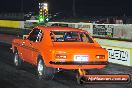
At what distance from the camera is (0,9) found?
4363 inches

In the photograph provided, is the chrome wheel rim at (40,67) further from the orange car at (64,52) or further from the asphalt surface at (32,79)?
the asphalt surface at (32,79)

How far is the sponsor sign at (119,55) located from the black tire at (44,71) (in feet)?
18.4

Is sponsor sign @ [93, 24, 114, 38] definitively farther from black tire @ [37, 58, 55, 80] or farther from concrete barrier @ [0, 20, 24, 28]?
black tire @ [37, 58, 55, 80]

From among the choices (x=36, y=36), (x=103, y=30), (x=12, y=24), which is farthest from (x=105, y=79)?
(x=12, y=24)

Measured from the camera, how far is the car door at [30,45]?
11355 millimetres

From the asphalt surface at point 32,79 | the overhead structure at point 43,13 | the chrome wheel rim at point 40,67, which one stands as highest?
the overhead structure at point 43,13

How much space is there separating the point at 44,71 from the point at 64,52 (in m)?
0.95

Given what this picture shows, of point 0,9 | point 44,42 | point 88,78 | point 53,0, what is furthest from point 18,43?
point 0,9

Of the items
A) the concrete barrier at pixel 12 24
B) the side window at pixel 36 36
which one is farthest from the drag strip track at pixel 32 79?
the concrete barrier at pixel 12 24

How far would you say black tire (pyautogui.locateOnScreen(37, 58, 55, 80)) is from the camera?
10.4 m

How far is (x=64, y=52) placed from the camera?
393 inches

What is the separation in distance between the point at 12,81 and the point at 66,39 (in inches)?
82.7

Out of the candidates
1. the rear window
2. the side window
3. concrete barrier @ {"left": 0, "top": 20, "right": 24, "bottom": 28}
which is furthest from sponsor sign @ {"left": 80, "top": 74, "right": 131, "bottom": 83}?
concrete barrier @ {"left": 0, "top": 20, "right": 24, "bottom": 28}

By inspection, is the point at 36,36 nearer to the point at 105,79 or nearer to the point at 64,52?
the point at 64,52
